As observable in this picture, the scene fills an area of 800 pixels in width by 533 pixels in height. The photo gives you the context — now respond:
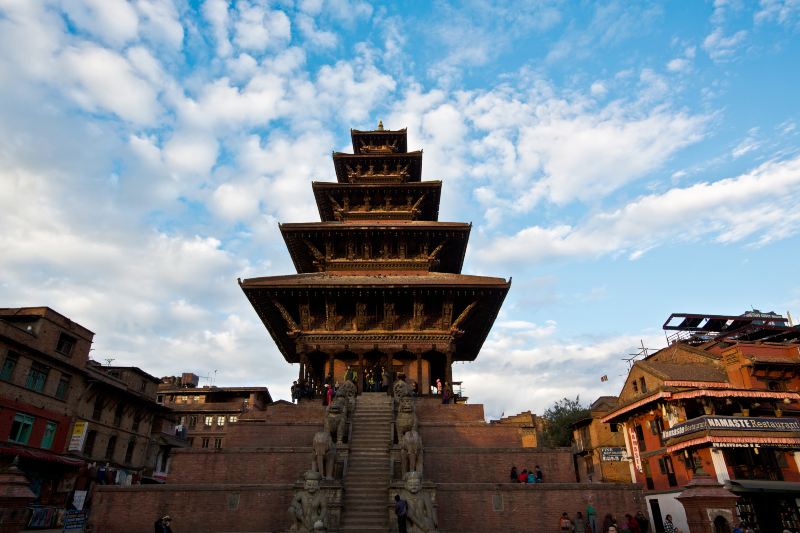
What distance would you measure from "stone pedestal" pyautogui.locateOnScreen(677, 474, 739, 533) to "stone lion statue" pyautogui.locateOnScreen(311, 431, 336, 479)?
30.1 ft

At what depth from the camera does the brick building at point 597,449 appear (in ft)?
132

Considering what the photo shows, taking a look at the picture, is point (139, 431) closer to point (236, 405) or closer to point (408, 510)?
point (236, 405)

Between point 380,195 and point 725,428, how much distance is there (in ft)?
75.8

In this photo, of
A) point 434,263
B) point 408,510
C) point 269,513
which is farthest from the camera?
point 434,263

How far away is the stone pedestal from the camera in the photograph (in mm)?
11484

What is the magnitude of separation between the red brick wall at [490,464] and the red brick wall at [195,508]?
4.94 m

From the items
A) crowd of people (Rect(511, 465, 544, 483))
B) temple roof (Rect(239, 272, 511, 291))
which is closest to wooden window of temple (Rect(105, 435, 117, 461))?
temple roof (Rect(239, 272, 511, 291))

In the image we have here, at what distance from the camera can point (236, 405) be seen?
5888cm

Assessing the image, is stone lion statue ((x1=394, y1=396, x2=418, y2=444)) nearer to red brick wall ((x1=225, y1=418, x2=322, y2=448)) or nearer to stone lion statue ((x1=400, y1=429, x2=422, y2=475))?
stone lion statue ((x1=400, y1=429, x2=422, y2=475))

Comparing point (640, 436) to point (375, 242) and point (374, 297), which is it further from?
point (375, 242)

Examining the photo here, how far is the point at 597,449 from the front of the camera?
41469 millimetres

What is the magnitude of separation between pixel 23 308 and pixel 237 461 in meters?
22.6

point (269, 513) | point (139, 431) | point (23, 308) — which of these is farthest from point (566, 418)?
point (23, 308)

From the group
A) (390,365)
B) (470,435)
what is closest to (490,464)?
(470,435)
